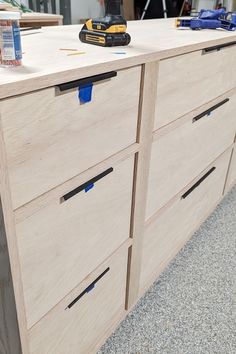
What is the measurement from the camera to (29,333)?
2.12ft

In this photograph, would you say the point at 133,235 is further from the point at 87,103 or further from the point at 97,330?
the point at 87,103

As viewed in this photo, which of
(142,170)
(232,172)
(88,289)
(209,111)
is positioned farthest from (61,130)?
(232,172)

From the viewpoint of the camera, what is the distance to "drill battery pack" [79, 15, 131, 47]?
0.68 m

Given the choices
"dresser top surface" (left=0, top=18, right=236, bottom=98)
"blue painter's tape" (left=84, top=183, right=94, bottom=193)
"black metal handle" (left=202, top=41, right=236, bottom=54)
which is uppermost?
"dresser top surface" (left=0, top=18, right=236, bottom=98)

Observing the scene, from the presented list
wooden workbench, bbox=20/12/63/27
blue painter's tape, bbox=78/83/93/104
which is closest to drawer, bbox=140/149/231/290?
blue painter's tape, bbox=78/83/93/104

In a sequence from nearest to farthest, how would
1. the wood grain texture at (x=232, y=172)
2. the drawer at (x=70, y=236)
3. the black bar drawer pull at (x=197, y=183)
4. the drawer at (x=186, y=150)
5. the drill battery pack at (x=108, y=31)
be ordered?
the drawer at (x=70, y=236)
the drill battery pack at (x=108, y=31)
the drawer at (x=186, y=150)
the black bar drawer pull at (x=197, y=183)
the wood grain texture at (x=232, y=172)

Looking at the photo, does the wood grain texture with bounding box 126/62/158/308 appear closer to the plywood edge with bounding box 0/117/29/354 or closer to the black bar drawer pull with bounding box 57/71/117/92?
the black bar drawer pull with bounding box 57/71/117/92

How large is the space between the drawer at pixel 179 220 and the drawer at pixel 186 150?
0.18 ft

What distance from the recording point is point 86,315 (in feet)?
2.68

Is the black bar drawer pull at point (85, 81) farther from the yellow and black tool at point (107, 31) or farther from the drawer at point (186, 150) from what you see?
the drawer at point (186, 150)

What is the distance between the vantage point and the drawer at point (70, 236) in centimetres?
58

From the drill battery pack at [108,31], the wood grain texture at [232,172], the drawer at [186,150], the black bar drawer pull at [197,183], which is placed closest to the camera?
the drill battery pack at [108,31]

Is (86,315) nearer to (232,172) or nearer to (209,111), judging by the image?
(209,111)

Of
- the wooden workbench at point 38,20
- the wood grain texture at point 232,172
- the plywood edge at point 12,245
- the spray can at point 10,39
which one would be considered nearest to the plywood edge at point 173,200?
the wood grain texture at point 232,172
